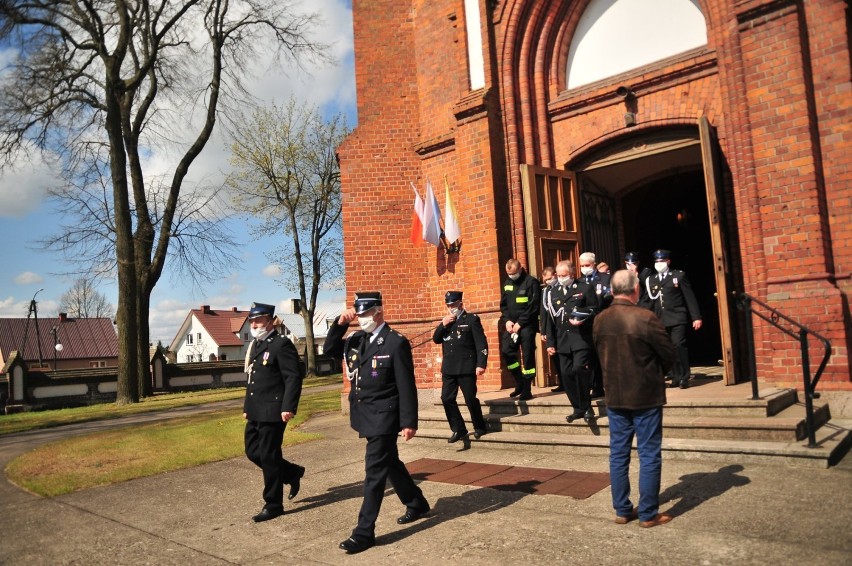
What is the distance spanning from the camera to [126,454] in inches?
362

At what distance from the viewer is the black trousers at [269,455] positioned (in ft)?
18.5

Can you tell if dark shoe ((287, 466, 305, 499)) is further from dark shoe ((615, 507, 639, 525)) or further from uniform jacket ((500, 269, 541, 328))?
uniform jacket ((500, 269, 541, 328))

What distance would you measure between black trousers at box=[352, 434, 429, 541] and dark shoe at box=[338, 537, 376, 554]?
0.08 feet

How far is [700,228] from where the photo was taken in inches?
616

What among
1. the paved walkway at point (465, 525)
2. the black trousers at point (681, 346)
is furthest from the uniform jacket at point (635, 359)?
the black trousers at point (681, 346)

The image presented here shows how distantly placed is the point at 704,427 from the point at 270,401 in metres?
4.28

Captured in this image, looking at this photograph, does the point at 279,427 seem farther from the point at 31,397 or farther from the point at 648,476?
the point at 31,397

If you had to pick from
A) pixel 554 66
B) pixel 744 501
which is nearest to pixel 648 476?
pixel 744 501

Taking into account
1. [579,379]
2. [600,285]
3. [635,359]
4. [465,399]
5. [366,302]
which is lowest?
[465,399]

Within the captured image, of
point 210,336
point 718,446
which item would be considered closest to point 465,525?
point 718,446

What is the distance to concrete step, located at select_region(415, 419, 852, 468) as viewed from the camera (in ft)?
19.1

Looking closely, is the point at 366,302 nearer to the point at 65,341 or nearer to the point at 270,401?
the point at 270,401

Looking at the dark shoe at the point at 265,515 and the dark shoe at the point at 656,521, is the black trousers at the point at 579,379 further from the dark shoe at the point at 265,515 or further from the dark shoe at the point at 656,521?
the dark shoe at the point at 265,515

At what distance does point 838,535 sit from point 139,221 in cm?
2372
